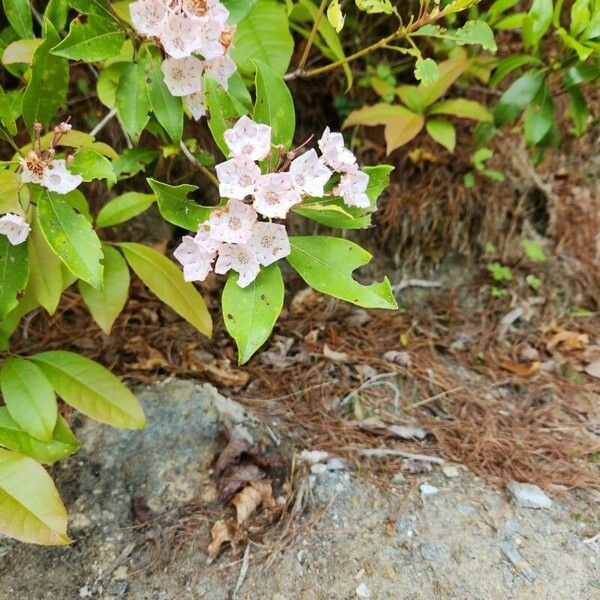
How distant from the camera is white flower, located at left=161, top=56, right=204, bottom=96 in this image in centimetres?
128

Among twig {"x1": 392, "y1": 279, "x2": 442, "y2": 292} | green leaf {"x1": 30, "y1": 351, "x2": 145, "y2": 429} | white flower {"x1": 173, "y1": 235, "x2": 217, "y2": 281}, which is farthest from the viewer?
twig {"x1": 392, "y1": 279, "x2": 442, "y2": 292}

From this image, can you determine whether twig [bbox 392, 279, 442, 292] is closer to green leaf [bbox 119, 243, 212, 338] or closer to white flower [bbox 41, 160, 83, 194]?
green leaf [bbox 119, 243, 212, 338]

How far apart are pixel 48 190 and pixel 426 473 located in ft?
4.14

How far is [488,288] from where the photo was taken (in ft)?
8.25

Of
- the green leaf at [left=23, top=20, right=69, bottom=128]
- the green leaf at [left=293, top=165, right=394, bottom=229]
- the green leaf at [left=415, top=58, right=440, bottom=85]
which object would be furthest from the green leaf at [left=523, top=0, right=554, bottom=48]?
the green leaf at [left=23, top=20, right=69, bottom=128]

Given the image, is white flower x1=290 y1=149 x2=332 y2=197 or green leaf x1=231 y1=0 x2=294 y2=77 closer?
white flower x1=290 y1=149 x2=332 y2=197

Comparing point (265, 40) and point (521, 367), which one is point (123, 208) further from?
point (521, 367)

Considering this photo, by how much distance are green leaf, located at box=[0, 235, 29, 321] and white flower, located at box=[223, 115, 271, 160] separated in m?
0.60

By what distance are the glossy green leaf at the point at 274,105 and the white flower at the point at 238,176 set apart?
8.1 inches

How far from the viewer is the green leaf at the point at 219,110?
129 cm

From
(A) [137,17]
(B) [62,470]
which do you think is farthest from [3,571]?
(A) [137,17]

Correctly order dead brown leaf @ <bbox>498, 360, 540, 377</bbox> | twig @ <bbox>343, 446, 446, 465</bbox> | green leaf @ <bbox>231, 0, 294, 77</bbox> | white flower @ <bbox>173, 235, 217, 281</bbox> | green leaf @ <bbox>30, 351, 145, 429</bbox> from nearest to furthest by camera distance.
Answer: white flower @ <bbox>173, 235, 217, 281</bbox>
green leaf @ <bbox>30, 351, 145, 429</bbox>
green leaf @ <bbox>231, 0, 294, 77</bbox>
twig @ <bbox>343, 446, 446, 465</bbox>
dead brown leaf @ <bbox>498, 360, 540, 377</bbox>

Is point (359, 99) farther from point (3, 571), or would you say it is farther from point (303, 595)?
point (3, 571)

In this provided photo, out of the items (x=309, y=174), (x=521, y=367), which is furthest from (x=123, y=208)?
(x=521, y=367)
